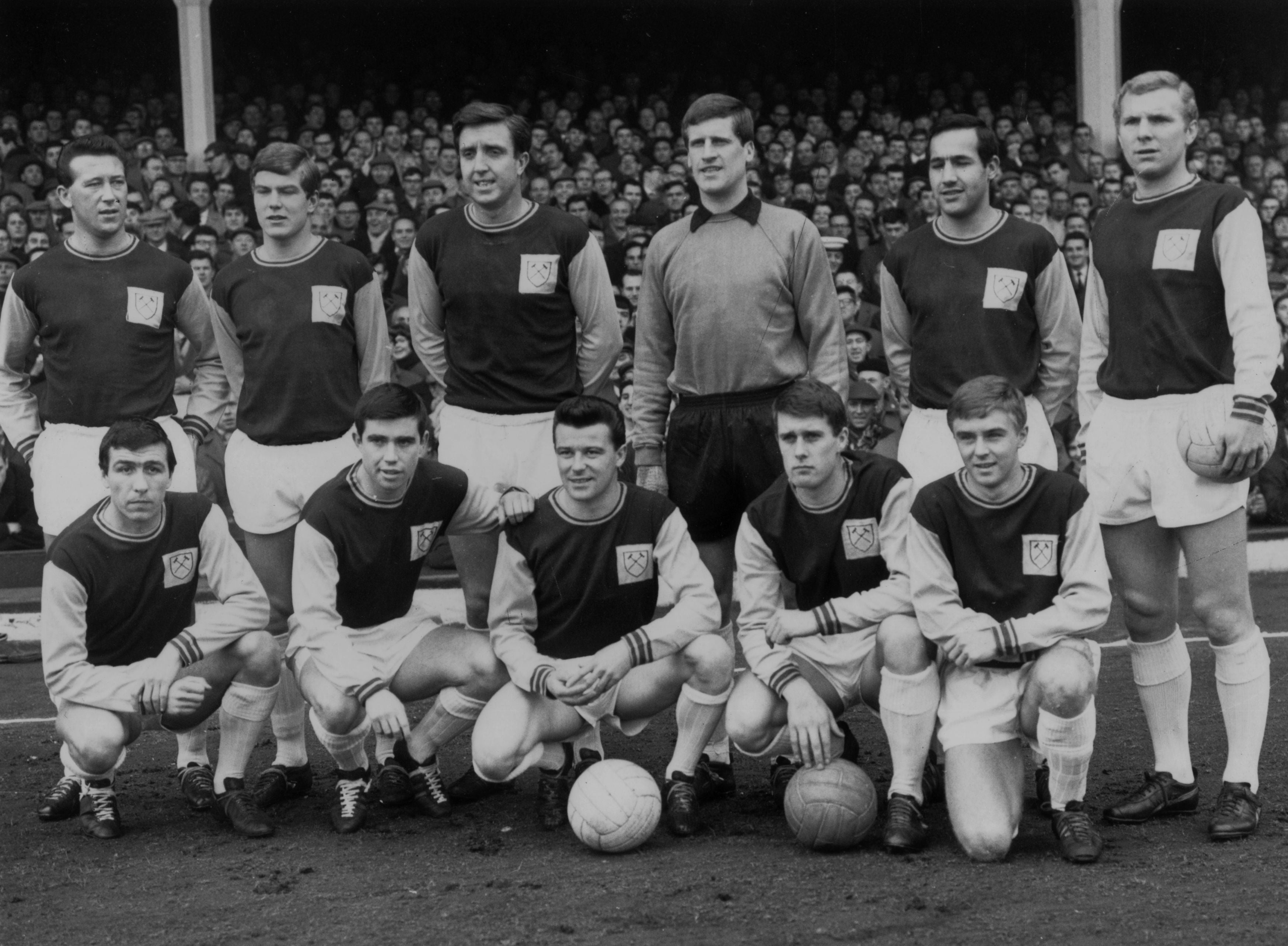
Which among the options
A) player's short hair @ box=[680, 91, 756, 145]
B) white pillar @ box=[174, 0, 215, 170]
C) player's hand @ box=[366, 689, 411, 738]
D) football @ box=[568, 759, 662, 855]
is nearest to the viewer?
football @ box=[568, 759, 662, 855]

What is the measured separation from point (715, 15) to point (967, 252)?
58.0 ft

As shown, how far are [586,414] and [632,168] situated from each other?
34.2 feet

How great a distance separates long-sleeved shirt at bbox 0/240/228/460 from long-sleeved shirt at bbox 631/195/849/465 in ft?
5.60

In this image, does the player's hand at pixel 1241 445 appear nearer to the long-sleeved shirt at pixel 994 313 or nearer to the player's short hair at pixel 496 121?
the long-sleeved shirt at pixel 994 313

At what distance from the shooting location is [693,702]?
533 centimetres

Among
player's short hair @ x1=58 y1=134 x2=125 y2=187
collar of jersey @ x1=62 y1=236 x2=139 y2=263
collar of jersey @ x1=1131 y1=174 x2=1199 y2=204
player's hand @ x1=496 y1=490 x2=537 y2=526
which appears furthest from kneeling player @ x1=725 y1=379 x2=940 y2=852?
player's short hair @ x1=58 y1=134 x2=125 y2=187

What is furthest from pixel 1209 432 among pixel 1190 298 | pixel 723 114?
pixel 723 114

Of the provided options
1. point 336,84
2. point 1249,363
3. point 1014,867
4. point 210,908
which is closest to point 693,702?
point 1014,867

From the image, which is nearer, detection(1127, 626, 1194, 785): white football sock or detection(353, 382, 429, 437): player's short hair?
detection(1127, 626, 1194, 785): white football sock

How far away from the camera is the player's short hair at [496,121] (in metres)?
5.77

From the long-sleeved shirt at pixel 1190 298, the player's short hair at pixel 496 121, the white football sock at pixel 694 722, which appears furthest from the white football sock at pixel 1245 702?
the player's short hair at pixel 496 121

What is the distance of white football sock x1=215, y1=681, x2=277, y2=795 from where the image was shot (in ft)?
18.1

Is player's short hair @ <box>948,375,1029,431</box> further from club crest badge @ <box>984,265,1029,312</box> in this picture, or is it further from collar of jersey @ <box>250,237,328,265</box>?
collar of jersey @ <box>250,237,328,265</box>

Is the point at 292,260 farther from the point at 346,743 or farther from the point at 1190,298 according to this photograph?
the point at 1190,298
